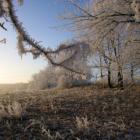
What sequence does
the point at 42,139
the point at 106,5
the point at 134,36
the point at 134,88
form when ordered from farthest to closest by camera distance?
the point at 134,88
the point at 134,36
the point at 106,5
the point at 42,139

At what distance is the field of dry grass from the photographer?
905 cm

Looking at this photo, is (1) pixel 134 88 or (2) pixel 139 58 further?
(1) pixel 134 88

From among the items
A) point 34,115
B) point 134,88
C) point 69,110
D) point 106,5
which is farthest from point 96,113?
point 134,88

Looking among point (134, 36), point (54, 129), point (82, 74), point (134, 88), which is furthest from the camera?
point (134, 88)

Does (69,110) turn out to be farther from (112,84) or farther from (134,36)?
(112,84)

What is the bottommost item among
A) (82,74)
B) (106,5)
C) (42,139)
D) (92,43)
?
(42,139)

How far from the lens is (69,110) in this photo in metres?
12.2

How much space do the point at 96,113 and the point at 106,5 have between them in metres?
4.42

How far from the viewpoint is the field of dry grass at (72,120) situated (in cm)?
905

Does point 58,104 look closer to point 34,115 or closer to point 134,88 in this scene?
point 34,115

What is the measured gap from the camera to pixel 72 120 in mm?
10648

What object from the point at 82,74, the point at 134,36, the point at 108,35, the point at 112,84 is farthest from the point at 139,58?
the point at 112,84

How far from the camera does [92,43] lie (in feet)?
49.0

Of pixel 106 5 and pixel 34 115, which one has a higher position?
pixel 106 5
